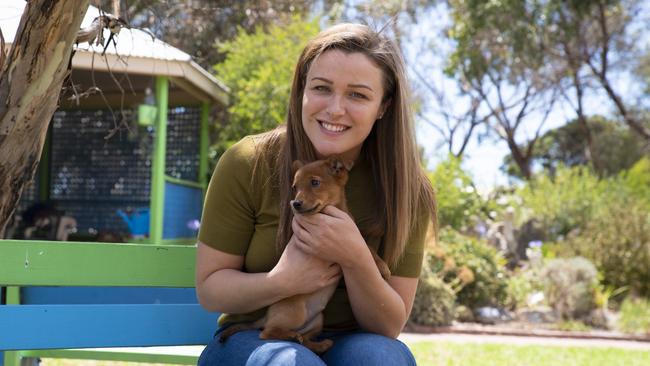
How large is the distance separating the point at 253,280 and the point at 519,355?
19.3ft

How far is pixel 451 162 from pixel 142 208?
5.19 meters

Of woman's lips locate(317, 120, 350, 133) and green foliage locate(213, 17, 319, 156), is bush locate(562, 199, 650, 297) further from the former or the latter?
woman's lips locate(317, 120, 350, 133)

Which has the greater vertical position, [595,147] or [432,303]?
[595,147]

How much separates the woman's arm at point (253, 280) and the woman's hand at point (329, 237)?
4cm

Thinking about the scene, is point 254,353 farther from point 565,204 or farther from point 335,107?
point 565,204

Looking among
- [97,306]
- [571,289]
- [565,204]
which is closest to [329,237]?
[97,306]

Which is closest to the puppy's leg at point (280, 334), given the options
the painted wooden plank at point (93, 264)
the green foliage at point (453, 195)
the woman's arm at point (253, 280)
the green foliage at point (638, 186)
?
the woman's arm at point (253, 280)

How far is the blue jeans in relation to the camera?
2.30 meters

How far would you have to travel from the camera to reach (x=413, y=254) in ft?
9.33

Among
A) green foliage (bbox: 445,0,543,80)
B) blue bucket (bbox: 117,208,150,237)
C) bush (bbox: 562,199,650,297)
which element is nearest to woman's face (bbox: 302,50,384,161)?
blue bucket (bbox: 117,208,150,237)

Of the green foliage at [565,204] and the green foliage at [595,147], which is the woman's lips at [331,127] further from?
the green foliage at [595,147]

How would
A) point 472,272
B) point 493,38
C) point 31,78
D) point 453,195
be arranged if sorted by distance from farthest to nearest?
point 493,38
point 453,195
point 472,272
point 31,78

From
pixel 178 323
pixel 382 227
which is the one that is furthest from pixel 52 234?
pixel 382 227

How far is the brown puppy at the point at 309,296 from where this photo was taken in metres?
2.52
